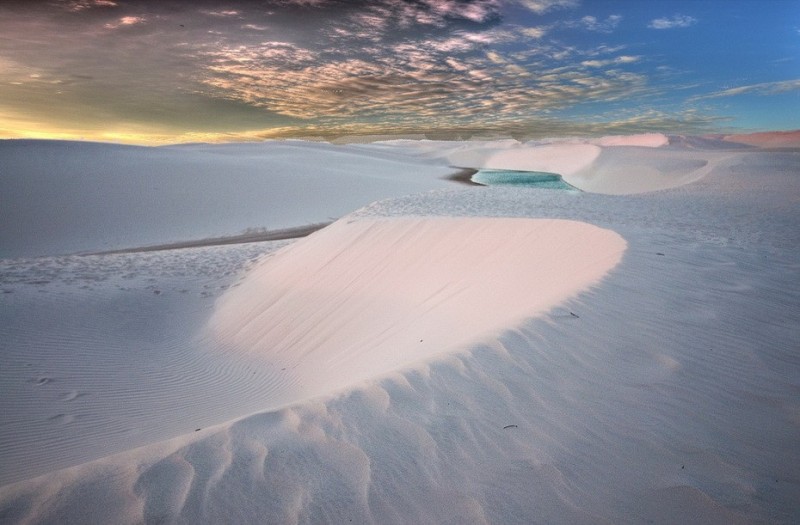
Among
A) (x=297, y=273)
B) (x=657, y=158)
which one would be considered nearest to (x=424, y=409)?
(x=297, y=273)

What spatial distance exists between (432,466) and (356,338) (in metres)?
3.55

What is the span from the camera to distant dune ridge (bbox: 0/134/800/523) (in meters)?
1.98

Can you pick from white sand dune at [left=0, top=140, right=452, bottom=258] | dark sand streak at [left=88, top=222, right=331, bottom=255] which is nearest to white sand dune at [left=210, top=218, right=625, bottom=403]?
dark sand streak at [left=88, top=222, right=331, bottom=255]

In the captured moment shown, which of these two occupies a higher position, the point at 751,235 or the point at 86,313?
the point at 751,235

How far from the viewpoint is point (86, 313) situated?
7008mm

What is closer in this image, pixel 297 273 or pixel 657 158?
pixel 297 273

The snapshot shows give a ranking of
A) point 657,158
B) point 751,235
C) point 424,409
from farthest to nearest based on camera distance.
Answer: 1. point 657,158
2. point 751,235
3. point 424,409

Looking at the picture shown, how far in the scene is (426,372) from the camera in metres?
3.03

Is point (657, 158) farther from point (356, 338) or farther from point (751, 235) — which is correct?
point (356, 338)

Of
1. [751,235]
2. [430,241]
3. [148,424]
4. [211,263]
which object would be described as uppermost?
[751,235]

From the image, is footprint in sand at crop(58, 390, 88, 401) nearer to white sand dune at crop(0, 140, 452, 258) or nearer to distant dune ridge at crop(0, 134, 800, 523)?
distant dune ridge at crop(0, 134, 800, 523)

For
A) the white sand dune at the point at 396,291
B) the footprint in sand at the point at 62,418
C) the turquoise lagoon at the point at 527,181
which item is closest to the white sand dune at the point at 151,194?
the turquoise lagoon at the point at 527,181

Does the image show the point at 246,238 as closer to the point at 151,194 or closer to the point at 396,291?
the point at 151,194

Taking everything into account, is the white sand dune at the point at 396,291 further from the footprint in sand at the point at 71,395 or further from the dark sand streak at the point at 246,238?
the dark sand streak at the point at 246,238
